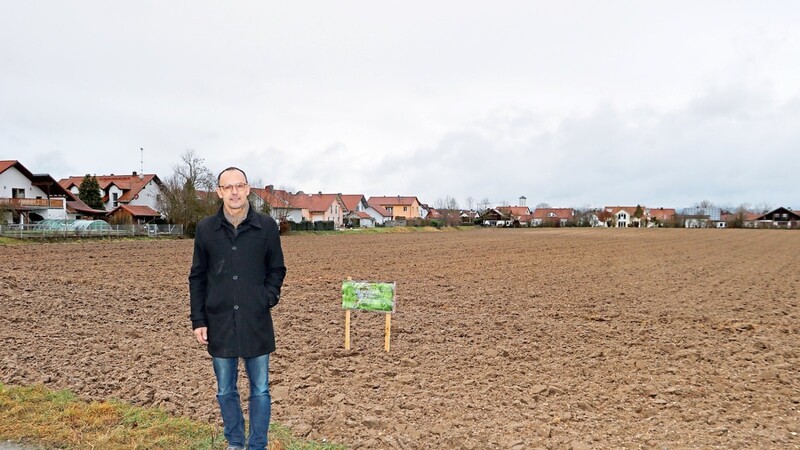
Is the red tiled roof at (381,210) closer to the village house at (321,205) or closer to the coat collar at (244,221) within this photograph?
the village house at (321,205)

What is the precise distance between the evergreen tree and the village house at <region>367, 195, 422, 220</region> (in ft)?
225

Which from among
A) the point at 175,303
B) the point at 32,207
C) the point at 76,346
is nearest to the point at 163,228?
the point at 32,207

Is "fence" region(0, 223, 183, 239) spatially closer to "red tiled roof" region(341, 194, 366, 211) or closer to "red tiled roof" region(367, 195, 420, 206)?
"red tiled roof" region(341, 194, 366, 211)

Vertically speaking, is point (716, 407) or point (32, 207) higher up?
point (32, 207)

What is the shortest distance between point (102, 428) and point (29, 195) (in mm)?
51141

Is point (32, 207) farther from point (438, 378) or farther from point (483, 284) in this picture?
point (438, 378)

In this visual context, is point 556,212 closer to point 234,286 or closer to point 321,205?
point 321,205

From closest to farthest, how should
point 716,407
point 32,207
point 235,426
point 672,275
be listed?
point 235,426 → point 716,407 → point 672,275 → point 32,207

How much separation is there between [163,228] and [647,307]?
4307cm

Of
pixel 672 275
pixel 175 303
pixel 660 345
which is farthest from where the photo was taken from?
pixel 672 275

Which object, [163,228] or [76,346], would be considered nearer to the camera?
[76,346]

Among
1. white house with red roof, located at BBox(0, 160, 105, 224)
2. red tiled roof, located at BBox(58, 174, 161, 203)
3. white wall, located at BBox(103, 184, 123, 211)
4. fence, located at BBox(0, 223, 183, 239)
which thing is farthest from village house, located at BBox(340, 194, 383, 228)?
white house with red roof, located at BBox(0, 160, 105, 224)

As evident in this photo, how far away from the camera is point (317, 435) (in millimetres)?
4973

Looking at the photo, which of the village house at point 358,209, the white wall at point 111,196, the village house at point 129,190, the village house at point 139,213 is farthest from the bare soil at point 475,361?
the village house at point 358,209
